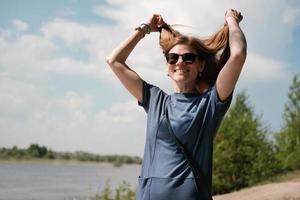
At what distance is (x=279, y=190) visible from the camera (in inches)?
527

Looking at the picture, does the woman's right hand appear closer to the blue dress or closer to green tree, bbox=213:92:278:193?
the blue dress

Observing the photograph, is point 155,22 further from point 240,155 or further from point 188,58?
point 240,155

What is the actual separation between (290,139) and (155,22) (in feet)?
96.7

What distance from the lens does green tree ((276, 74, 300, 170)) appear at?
29.8 m

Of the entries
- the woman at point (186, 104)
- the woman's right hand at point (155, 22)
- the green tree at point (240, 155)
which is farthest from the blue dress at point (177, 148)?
the green tree at point (240, 155)

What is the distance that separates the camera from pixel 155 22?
2957 millimetres

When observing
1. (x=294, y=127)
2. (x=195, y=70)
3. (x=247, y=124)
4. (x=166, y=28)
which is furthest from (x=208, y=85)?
(x=294, y=127)

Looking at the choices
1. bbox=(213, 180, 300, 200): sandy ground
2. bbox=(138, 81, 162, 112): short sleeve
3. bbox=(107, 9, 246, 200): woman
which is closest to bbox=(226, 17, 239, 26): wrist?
bbox=(107, 9, 246, 200): woman

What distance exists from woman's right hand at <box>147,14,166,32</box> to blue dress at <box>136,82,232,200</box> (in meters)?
0.54

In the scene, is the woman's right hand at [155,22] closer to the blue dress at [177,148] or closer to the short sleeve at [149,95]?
the short sleeve at [149,95]

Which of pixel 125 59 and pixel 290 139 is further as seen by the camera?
pixel 290 139

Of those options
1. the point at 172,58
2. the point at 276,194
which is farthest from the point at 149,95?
the point at 276,194

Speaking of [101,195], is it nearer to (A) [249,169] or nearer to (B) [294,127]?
(A) [249,169]

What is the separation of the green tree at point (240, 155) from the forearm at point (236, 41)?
70.5 feet
